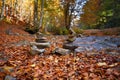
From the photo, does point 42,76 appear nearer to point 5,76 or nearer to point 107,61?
point 5,76

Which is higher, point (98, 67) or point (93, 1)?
point (93, 1)

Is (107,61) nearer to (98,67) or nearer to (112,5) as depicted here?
(98,67)

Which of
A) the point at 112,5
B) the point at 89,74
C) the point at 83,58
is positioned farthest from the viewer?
the point at 112,5

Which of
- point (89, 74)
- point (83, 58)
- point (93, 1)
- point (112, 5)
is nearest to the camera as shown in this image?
point (89, 74)

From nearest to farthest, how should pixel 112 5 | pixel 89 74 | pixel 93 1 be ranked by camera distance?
pixel 89 74
pixel 93 1
pixel 112 5

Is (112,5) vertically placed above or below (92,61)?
above

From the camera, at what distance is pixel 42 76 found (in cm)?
625

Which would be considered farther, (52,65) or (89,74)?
(52,65)

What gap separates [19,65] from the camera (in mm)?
7809

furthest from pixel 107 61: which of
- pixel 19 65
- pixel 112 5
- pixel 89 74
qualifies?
pixel 112 5

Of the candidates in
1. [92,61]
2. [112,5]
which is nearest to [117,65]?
[92,61]

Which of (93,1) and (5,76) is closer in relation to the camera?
(5,76)

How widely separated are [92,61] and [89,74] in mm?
1707

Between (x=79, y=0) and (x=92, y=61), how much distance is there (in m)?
25.1
